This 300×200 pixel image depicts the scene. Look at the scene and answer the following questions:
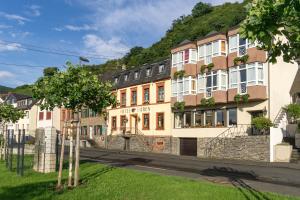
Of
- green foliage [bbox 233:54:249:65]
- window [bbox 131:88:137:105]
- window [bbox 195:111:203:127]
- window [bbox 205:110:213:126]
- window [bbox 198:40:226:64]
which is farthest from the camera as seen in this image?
window [bbox 131:88:137:105]

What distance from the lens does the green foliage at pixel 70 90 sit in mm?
16078

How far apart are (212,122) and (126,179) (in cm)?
2418

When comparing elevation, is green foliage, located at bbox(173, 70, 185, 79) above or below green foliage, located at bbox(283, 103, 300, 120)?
above

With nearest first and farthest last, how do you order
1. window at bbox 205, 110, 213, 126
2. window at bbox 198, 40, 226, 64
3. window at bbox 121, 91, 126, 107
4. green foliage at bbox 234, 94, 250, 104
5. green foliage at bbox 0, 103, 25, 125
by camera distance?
green foliage at bbox 0, 103, 25, 125 → green foliage at bbox 234, 94, 250, 104 → window at bbox 198, 40, 226, 64 → window at bbox 205, 110, 213, 126 → window at bbox 121, 91, 126, 107

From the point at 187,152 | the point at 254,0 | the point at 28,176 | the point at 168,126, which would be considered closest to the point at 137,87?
the point at 168,126

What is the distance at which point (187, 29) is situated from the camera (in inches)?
3878

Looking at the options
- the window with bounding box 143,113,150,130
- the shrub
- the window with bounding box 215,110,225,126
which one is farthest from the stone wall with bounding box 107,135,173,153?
the shrub

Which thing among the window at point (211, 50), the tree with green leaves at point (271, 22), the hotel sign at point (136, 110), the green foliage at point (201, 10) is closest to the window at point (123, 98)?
the hotel sign at point (136, 110)

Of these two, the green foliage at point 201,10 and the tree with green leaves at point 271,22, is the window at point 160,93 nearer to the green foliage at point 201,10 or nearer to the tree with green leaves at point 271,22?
the tree with green leaves at point 271,22

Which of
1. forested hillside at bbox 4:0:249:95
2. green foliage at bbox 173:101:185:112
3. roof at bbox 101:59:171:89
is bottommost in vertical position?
green foliage at bbox 173:101:185:112

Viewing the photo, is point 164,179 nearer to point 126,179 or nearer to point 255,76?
point 126,179

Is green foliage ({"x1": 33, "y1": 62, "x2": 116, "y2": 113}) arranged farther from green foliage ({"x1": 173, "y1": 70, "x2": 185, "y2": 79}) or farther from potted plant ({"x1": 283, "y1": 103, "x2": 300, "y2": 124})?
green foliage ({"x1": 173, "y1": 70, "x2": 185, "y2": 79})

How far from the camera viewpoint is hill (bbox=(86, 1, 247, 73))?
84475 millimetres

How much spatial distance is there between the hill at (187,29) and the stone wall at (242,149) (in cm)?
4309
